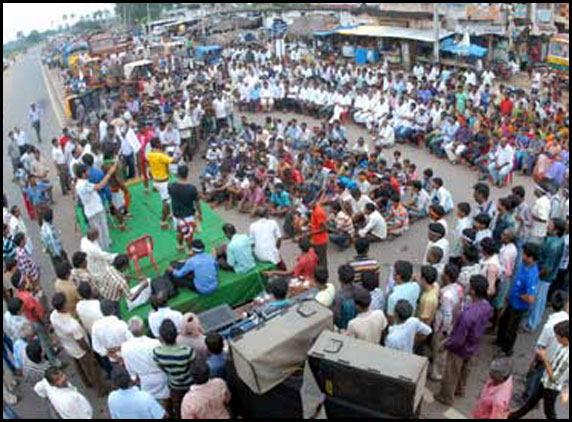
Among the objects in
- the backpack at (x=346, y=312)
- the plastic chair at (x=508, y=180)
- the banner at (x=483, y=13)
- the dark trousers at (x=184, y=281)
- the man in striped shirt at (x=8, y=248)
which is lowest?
the plastic chair at (x=508, y=180)

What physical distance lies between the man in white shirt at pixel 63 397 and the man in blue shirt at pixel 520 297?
4.84 metres

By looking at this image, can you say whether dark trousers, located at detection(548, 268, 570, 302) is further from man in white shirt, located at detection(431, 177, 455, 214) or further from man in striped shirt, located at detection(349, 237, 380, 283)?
man in white shirt, located at detection(431, 177, 455, 214)

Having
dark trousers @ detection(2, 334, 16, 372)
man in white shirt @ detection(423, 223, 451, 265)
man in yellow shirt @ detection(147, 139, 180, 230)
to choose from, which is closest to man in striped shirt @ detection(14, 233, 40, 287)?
dark trousers @ detection(2, 334, 16, 372)

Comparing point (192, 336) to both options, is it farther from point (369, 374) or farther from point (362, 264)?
point (362, 264)

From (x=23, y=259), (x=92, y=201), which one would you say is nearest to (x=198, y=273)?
(x=92, y=201)

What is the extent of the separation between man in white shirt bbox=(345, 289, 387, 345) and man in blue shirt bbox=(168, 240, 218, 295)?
2.29 metres

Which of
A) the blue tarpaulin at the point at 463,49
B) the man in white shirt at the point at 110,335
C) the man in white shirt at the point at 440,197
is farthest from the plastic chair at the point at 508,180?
the blue tarpaulin at the point at 463,49

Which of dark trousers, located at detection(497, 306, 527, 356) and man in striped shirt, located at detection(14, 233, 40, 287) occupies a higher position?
man in striped shirt, located at detection(14, 233, 40, 287)

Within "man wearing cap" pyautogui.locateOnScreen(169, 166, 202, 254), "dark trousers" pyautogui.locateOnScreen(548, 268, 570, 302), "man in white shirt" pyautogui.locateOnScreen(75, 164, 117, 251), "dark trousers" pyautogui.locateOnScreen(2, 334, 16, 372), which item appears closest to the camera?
"dark trousers" pyautogui.locateOnScreen(2, 334, 16, 372)

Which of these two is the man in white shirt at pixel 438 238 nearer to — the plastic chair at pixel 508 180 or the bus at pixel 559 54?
the plastic chair at pixel 508 180

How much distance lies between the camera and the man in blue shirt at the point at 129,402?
4660 mm

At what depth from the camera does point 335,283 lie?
28.9 ft

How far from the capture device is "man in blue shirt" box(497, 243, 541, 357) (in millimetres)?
6141

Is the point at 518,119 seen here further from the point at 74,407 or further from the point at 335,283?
the point at 74,407
